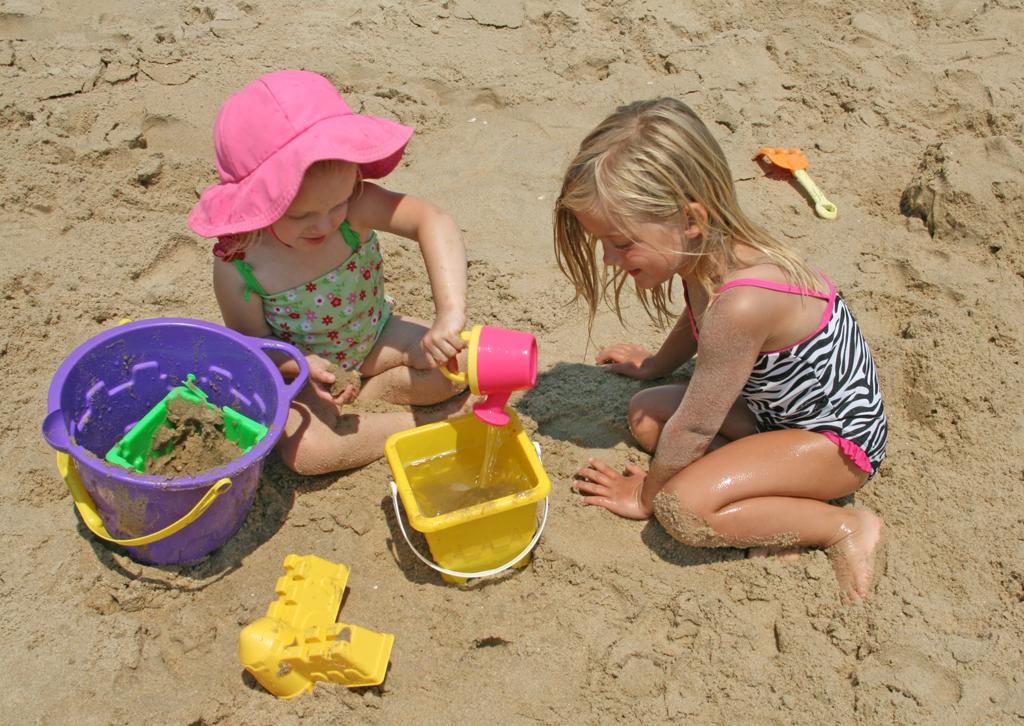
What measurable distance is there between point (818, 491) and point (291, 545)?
50.2 inches

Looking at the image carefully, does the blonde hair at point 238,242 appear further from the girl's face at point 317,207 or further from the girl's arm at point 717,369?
the girl's arm at point 717,369

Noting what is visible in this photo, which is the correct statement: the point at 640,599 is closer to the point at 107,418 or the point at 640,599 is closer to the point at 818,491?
the point at 818,491

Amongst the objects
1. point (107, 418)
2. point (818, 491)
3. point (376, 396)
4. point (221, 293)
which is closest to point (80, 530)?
point (107, 418)

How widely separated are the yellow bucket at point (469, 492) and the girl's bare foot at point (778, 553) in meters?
0.50

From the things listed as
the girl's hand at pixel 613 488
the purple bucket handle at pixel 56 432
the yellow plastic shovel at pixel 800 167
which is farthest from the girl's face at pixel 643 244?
the yellow plastic shovel at pixel 800 167

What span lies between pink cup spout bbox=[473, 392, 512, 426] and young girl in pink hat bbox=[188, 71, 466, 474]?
139mm

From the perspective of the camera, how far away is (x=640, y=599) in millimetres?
1952

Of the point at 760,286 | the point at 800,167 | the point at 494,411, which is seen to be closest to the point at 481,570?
the point at 494,411

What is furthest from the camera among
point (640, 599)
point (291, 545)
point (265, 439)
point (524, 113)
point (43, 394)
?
point (524, 113)

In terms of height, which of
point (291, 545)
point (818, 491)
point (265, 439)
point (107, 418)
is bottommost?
point (291, 545)

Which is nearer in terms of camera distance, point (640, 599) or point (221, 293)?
point (640, 599)

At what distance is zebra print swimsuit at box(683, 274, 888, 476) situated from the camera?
1925mm

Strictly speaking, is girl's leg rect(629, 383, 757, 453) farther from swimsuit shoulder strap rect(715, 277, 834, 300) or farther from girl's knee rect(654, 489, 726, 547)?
swimsuit shoulder strap rect(715, 277, 834, 300)

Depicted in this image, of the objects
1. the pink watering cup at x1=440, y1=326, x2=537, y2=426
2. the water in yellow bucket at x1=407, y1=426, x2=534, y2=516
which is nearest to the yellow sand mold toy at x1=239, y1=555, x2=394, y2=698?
the water in yellow bucket at x1=407, y1=426, x2=534, y2=516
